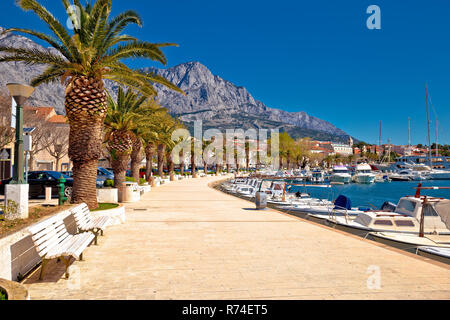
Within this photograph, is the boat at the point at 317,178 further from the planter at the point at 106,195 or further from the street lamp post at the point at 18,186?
the street lamp post at the point at 18,186

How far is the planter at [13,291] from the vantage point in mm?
3229

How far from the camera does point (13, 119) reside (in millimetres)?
8227

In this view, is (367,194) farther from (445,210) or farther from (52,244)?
(52,244)

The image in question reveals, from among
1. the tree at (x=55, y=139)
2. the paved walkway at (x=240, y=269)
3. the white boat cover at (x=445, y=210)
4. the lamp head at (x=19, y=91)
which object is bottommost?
the paved walkway at (x=240, y=269)

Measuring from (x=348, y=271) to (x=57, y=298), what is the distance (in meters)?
4.88

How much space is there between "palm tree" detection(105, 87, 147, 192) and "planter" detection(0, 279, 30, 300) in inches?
649

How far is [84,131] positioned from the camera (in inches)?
458

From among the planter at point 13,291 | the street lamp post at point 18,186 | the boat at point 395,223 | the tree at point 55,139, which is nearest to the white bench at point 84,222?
the street lamp post at point 18,186

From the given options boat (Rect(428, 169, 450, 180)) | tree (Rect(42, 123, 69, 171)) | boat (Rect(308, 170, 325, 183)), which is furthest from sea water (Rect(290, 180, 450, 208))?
boat (Rect(428, 169, 450, 180))

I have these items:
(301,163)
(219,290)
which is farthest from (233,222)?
(301,163)

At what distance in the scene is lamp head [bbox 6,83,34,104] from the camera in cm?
791

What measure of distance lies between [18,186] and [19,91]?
2.38m

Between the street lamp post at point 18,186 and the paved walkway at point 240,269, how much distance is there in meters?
1.93
